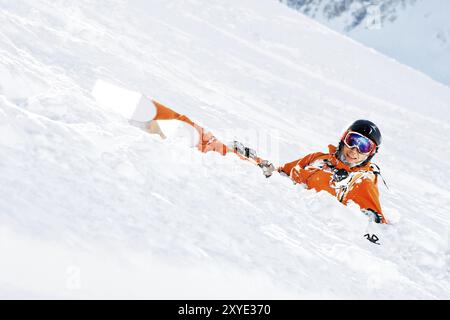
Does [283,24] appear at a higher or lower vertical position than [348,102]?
higher

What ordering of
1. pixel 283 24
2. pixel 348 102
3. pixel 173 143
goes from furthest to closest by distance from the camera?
pixel 283 24 < pixel 348 102 < pixel 173 143

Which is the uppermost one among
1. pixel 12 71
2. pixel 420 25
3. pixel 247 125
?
pixel 420 25

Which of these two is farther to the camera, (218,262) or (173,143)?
(173,143)

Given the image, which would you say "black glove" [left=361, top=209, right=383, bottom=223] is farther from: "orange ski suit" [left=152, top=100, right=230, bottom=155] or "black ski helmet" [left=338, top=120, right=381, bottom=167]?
"orange ski suit" [left=152, top=100, right=230, bottom=155]

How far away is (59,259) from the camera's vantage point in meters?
1.87

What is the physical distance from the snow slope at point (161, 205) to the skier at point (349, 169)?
0.36 m

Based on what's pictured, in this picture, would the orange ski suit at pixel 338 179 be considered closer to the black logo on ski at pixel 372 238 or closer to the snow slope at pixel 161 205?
the snow slope at pixel 161 205

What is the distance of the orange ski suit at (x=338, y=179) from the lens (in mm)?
4176

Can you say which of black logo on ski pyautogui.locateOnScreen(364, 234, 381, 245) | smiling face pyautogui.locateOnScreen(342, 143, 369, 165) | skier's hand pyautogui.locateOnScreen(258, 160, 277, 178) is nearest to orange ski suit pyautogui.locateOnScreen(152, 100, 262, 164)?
skier's hand pyautogui.locateOnScreen(258, 160, 277, 178)

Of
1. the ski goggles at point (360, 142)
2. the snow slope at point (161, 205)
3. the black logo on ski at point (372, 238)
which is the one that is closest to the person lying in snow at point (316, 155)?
the ski goggles at point (360, 142)

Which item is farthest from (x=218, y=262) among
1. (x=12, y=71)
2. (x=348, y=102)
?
(x=348, y=102)

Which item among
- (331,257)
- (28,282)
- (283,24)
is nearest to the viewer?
(28,282)

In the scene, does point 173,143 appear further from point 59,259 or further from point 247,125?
point 247,125
